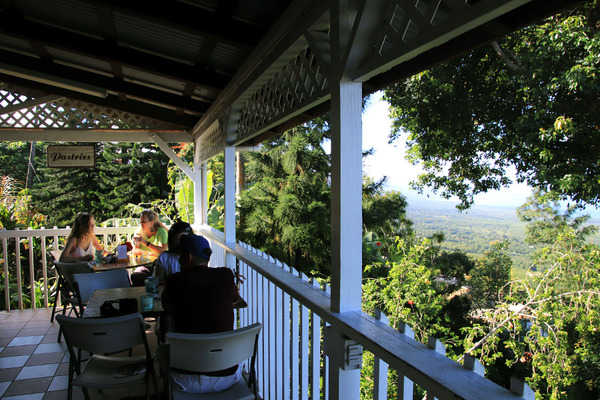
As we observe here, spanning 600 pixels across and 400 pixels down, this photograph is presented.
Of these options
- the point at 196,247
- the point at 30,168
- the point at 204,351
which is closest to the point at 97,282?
the point at 196,247

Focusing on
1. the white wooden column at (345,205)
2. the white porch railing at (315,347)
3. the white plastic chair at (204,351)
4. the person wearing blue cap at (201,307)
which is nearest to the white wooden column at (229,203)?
the white porch railing at (315,347)

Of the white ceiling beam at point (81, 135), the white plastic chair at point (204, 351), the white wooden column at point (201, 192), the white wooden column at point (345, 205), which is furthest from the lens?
the white wooden column at point (201, 192)

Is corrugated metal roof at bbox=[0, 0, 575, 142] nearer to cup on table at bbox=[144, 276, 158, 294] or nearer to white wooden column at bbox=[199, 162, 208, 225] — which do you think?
cup on table at bbox=[144, 276, 158, 294]

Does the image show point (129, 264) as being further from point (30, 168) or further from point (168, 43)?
point (30, 168)

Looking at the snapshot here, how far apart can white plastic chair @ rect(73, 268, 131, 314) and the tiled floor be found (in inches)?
24.8

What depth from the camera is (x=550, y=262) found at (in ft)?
27.7

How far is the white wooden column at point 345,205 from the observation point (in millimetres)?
1831

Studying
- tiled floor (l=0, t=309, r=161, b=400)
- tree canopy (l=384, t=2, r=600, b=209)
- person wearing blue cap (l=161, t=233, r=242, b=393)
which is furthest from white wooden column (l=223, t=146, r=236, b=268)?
tree canopy (l=384, t=2, r=600, b=209)

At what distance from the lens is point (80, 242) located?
16.0ft

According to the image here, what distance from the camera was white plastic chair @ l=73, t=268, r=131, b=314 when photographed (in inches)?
145

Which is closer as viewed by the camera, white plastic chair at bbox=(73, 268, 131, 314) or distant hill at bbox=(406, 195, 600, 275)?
white plastic chair at bbox=(73, 268, 131, 314)

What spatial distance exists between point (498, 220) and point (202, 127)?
356 inches

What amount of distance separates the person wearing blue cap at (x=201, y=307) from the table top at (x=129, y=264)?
2.35 metres

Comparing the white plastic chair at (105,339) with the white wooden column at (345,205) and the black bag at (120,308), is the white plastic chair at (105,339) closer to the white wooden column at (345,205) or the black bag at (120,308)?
the black bag at (120,308)
